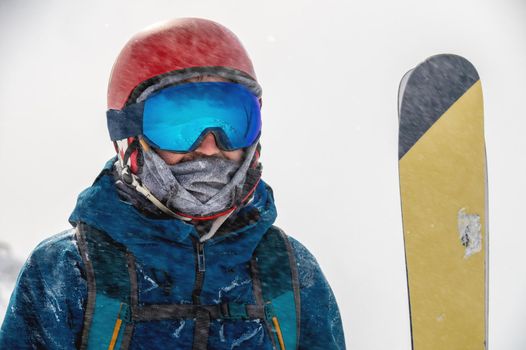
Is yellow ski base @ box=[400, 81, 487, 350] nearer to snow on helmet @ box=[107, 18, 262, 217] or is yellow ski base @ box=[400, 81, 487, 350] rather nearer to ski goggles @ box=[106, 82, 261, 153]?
snow on helmet @ box=[107, 18, 262, 217]

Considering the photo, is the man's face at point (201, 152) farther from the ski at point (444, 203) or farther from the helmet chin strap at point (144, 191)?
the ski at point (444, 203)

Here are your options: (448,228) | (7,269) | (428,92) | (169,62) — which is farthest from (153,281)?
(7,269)

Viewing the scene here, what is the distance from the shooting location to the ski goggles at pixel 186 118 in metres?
2.44

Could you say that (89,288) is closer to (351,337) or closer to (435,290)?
(435,290)

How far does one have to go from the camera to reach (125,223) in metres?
2.20

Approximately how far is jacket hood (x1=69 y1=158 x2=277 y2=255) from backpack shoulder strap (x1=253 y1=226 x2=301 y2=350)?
9cm

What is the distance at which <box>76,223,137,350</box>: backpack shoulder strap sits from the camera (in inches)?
78.7

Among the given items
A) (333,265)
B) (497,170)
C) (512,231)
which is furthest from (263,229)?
(497,170)

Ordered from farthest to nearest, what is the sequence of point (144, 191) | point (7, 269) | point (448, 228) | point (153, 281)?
point (7, 269), point (448, 228), point (144, 191), point (153, 281)

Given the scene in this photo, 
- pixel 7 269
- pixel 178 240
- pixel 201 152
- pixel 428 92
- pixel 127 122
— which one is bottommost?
pixel 7 269

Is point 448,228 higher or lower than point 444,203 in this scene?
lower

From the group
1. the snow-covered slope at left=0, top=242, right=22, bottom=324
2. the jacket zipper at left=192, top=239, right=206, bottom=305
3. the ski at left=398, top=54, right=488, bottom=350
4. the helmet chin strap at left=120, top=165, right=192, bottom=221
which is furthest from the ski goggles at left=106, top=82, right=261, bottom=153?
the snow-covered slope at left=0, top=242, right=22, bottom=324

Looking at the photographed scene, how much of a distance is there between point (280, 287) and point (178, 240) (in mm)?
447

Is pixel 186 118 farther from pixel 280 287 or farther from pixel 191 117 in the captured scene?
pixel 280 287
